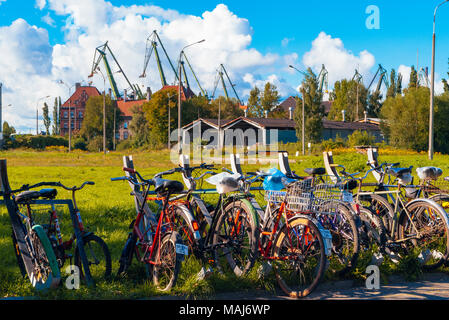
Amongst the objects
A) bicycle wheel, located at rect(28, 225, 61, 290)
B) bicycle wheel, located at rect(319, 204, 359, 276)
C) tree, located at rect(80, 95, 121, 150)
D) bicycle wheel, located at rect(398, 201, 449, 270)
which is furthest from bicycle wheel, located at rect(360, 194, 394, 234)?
tree, located at rect(80, 95, 121, 150)

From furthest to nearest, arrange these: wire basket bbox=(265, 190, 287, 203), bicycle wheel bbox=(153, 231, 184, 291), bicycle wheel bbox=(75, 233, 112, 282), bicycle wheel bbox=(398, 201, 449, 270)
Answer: bicycle wheel bbox=(398, 201, 449, 270) < wire basket bbox=(265, 190, 287, 203) < bicycle wheel bbox=(75, 233, 112, 282) < bicycle wheel bbox=(153, 231, 184, 291)

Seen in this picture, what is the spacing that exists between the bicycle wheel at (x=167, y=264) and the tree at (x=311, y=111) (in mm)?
42561

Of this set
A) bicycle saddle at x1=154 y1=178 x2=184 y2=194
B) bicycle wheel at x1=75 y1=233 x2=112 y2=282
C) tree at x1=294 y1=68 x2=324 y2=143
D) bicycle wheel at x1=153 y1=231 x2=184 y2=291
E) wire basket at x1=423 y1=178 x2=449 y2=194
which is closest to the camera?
bicycle wheel at x1=153 y1=231 x2=184 y2=291

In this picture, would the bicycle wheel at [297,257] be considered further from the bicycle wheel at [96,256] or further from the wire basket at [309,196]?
the bicycle wheel at [96,256]

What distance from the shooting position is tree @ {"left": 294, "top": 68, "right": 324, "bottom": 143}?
4659 cm

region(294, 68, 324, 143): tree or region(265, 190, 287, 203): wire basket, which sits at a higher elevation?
region(294, 68, 324, 143): tree

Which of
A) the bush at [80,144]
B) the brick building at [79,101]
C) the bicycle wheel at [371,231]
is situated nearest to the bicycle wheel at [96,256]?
the bicycle wheel at [371,231]

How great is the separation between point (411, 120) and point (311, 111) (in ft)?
29.0

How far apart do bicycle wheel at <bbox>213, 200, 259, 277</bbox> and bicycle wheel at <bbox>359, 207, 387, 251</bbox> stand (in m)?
1.58

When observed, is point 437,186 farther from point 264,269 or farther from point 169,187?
point 169,187

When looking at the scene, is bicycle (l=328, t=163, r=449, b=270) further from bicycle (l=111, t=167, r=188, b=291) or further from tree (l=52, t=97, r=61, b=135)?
tree (l=52, t=97, r=61, b=135)

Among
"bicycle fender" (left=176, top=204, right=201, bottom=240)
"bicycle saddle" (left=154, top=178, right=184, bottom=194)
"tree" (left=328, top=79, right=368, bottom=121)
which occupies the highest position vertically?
"tree" (left=328, top=79, right=368, bottom=121)

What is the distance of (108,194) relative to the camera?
1472 centimetres
